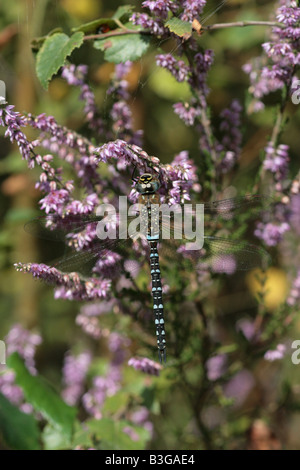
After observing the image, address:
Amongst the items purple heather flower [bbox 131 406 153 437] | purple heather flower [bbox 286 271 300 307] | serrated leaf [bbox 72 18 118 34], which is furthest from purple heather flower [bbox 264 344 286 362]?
serrated leaf [bbox 72 18 118 34]

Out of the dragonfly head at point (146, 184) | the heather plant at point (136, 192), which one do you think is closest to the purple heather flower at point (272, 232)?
the heather plant at point (136, 192)

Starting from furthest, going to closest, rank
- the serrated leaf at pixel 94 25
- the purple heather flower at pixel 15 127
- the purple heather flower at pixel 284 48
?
the serrated leaf at pixel 94 25, the purple heather flower at pixel 284 48, the purple heather flower at pixel 15 127

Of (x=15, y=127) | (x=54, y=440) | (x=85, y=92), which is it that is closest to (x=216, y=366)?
(x=54, y=440)

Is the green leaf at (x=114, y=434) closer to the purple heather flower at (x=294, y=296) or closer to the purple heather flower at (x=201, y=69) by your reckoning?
the purple heather flower at (x=294, y=296)

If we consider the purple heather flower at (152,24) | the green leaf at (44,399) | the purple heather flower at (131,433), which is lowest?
the purple heather flower at (131,433)

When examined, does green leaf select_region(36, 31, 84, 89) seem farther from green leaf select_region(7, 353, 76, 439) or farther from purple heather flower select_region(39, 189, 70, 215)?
green leaf select_region(7, 353, 76, 439)

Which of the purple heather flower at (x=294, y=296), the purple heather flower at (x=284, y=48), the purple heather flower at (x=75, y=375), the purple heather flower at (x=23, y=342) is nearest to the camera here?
the purple heather flower at (x=284, y=48)
